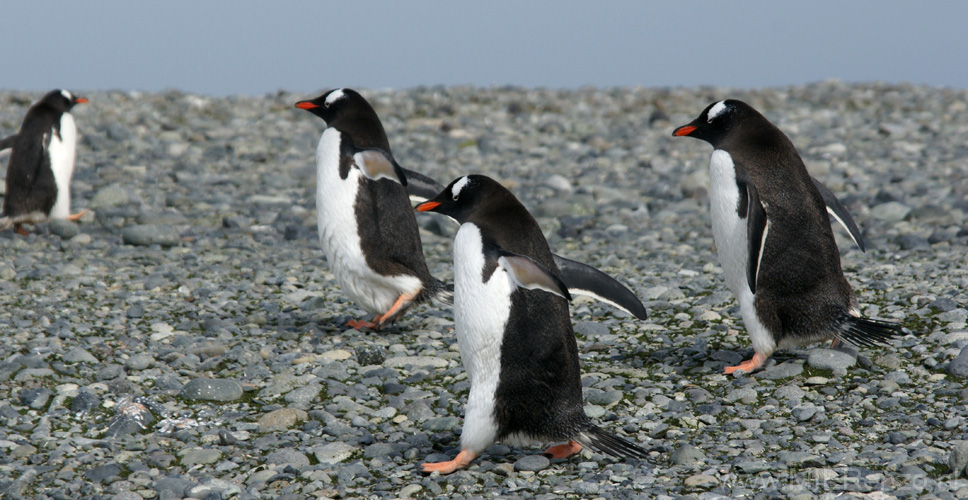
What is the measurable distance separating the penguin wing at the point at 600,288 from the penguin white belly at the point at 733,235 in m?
0.87

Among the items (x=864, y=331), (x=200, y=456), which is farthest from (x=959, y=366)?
(x=200, y=456)

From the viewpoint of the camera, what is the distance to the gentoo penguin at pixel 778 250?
13.4ft

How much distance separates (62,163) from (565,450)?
6.12 metres

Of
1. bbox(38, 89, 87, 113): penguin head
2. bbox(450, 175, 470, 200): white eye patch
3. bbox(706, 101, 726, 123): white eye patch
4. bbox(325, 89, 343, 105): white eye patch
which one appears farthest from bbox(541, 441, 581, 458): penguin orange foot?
bbox(38, 89, 87, 113): penguin head

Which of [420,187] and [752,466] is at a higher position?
[420,187]

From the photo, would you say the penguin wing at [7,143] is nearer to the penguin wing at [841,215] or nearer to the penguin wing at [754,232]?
the penguin wing at [754,232]

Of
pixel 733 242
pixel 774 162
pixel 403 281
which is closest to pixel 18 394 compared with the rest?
pixel 403 281

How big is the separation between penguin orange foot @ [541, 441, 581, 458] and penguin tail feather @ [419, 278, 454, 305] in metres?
1.85

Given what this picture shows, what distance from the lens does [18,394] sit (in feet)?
13.7

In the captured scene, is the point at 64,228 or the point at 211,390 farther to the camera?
the point at 64,228

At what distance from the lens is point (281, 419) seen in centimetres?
391

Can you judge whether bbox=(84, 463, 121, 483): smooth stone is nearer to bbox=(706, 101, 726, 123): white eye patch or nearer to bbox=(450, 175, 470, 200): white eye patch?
bbox=(450, 175, 470, 200): white eye patch

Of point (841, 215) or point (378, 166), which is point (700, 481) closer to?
point (841, 215)

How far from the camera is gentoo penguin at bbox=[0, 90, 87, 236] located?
25.1 ft
